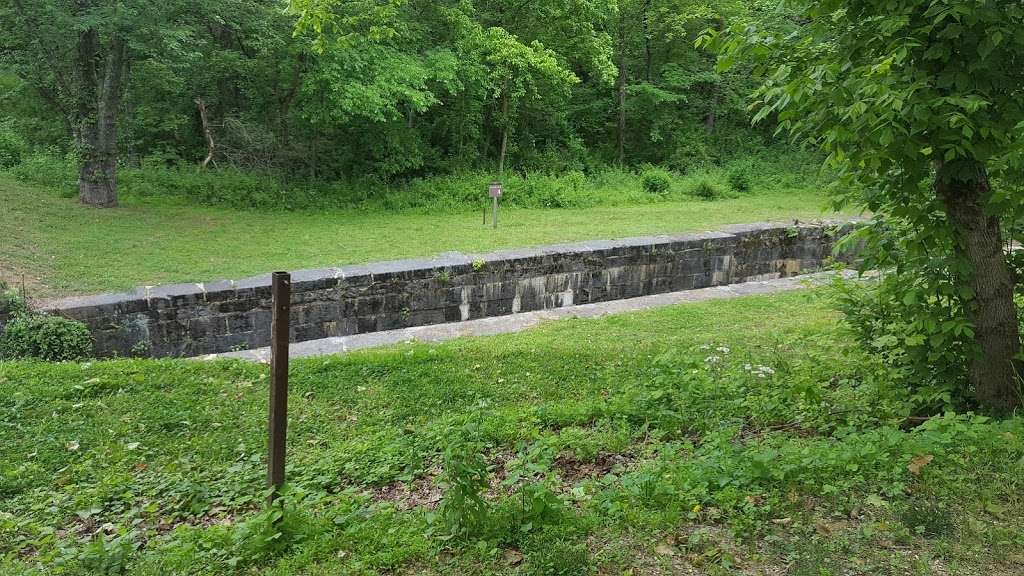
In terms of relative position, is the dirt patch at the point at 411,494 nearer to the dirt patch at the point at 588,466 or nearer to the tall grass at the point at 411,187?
the dirt patch at the point at 588,466

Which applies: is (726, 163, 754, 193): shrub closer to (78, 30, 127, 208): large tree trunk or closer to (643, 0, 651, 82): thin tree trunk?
(643, 0, 651, 82): thin tree trunk

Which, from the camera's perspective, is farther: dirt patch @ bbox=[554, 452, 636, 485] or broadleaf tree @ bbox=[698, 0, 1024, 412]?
dirt patch @ bbox=[554, 452, 636, 485]

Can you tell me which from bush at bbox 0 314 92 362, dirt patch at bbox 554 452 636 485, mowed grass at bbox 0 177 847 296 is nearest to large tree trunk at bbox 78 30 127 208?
mowed grass at bbox 0 177 847 296

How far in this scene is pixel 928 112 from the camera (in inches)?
128

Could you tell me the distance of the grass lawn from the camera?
287 cm

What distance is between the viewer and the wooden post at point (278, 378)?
3117 mm

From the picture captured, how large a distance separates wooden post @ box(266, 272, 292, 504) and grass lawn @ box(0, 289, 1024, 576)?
0.60ft

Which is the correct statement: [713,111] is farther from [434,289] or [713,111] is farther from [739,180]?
[434,289]

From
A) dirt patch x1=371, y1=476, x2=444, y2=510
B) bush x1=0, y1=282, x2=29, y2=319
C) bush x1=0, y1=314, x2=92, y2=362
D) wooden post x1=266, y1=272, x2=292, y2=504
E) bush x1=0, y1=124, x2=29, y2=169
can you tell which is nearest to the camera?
wooden post x1=266, y1=272, x2=292, y2=504

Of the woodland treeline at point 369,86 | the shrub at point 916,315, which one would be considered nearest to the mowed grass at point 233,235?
the woodland treeline at point 369,86

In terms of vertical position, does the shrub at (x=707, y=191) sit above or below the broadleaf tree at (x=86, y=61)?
below

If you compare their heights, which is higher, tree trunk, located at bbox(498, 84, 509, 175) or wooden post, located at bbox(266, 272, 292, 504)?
tree trunk, located at bbox(498, 84, 509, 175)

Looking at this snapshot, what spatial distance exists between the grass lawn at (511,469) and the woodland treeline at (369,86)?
4098 millimetres

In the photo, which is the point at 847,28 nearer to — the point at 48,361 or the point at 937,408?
the point at 937,408
